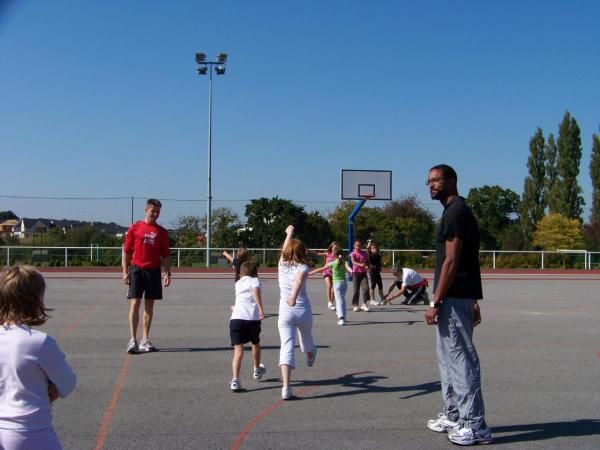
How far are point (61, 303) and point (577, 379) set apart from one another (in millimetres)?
11241

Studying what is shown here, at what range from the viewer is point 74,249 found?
32.7 metres

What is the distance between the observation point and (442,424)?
496cm

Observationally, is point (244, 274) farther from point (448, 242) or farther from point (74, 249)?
point (74, 249)

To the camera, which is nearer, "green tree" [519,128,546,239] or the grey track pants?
the grey track pants

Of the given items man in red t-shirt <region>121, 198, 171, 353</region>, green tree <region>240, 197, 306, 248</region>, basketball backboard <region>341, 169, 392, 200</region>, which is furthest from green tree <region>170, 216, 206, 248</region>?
man in red t-shirt <region>121, 198, 171, 353</region>

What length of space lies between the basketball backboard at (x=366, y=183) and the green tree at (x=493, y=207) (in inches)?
2065

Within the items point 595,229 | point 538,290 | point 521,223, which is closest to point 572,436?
point 538,290

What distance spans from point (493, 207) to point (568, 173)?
17326mm

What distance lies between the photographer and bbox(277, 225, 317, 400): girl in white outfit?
5879mm

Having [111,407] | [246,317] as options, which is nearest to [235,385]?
[246,317]

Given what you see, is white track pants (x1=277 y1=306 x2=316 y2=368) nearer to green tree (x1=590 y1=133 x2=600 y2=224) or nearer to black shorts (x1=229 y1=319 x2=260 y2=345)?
black shorts (x1=229 y1=319 x2=260 y2=345)

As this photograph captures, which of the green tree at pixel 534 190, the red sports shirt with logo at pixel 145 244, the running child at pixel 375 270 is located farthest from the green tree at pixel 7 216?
the green tree at pixel 534 190

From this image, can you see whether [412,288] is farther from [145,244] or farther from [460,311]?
[460,311]

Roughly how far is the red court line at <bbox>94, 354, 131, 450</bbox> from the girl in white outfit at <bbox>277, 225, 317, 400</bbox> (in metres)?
1.56
